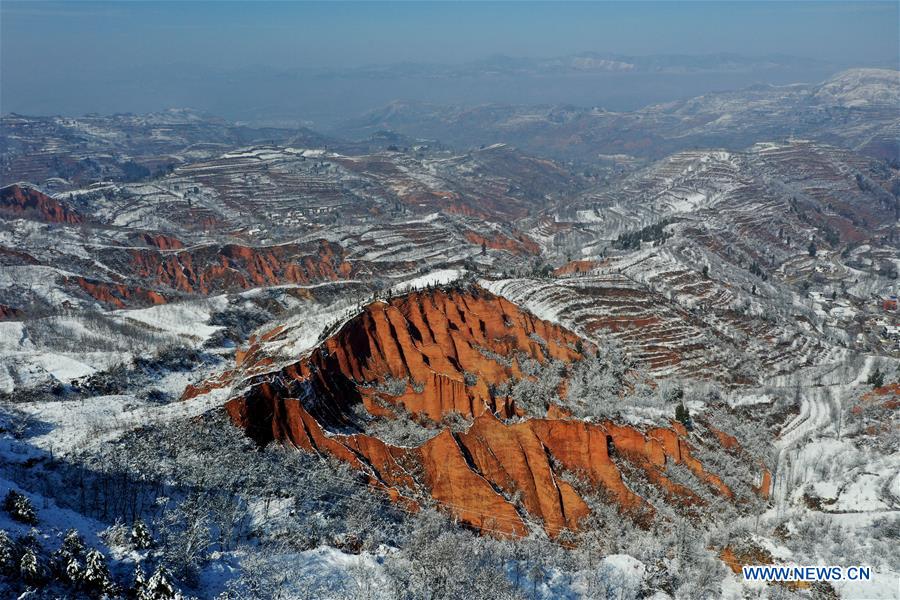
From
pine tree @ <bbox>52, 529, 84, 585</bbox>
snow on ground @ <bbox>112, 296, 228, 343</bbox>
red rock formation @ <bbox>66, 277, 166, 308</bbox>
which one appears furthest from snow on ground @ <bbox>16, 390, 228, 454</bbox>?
red rock formation @ <bbox>66, 277, 166, 308</bbox>

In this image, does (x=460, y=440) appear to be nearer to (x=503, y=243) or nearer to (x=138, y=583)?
(x=138, y=583)

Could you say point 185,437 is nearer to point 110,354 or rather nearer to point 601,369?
point 110,354

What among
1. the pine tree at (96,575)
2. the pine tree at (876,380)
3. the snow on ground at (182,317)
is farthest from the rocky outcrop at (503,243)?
the pine tree at (96,575)

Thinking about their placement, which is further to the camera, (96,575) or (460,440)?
(460,440)

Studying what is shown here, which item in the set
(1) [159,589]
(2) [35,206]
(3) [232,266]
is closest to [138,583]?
(1) [159,589]

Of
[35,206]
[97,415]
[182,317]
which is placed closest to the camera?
[97,415]
